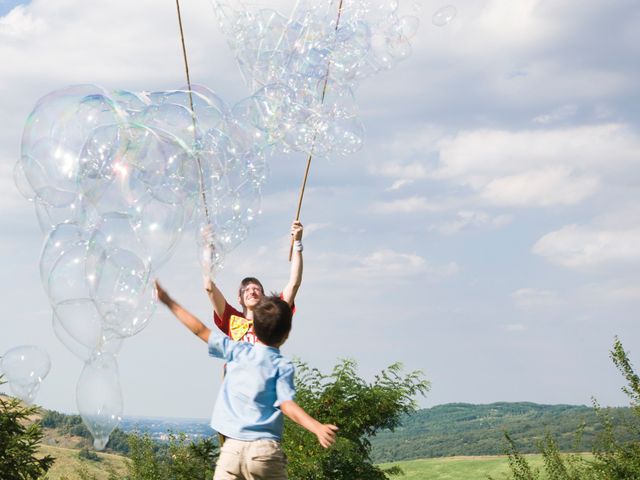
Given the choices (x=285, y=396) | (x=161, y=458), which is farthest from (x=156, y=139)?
(x=161, y=458)

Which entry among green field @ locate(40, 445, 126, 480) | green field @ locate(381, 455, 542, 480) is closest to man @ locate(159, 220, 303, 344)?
green field @ locate(381, 455, 542, 480)

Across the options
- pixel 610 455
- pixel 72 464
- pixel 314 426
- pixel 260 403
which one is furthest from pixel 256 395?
pixel 72 464

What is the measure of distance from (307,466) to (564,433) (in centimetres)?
5574

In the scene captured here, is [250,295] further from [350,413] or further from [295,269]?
[350,413]

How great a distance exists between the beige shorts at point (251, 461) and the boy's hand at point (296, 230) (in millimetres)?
2330

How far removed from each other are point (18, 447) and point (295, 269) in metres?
15.1

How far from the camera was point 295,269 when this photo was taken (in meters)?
6.52

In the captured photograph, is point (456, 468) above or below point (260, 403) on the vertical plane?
above

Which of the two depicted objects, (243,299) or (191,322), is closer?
(191,322)

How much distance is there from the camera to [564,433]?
69.7m

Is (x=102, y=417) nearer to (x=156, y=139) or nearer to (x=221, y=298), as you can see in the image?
(x=221, y=298)

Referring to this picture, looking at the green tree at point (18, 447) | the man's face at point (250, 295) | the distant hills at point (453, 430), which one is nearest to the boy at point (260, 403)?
the man's face at point (250, 295)

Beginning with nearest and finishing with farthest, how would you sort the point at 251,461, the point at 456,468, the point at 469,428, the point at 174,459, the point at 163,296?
1. the point at 251,461
2. the point at 163,296
3. the point at 174,459
4. the point at 456,468
5. the point at 469,428

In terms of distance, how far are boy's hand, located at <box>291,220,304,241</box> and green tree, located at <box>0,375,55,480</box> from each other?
14.3 meters
